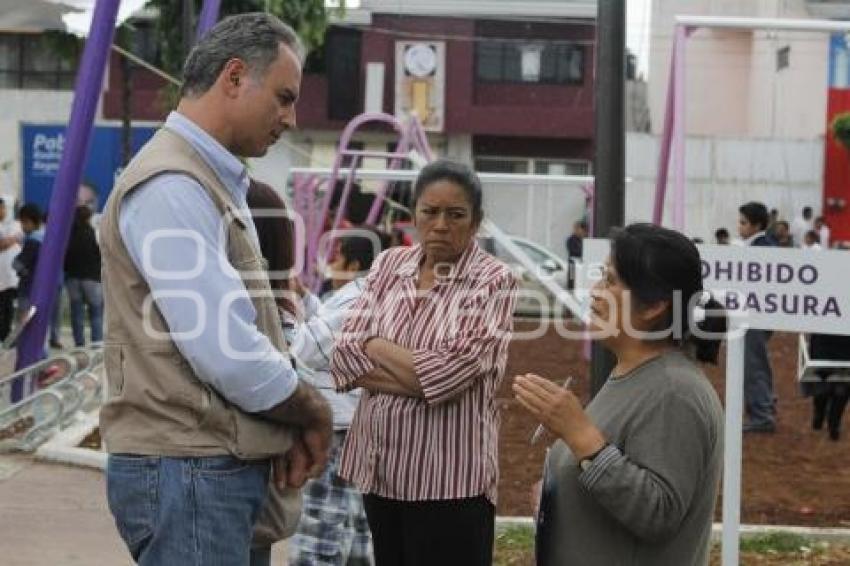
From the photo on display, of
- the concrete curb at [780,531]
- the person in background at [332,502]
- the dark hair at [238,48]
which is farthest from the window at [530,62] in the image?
the dark hair at [238,48]

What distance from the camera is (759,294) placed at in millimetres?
5613

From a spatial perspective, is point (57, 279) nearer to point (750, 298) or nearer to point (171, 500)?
point (750, 298)

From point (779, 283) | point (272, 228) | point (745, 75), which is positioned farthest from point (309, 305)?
point (745, 75)

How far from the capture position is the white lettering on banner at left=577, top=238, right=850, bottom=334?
217 inches

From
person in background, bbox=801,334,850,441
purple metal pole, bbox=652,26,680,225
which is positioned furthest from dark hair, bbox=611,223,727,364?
purple metal pole, bbox=652,26,680,225

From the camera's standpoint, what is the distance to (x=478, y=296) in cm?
441

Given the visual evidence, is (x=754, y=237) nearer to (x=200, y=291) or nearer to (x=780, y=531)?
(x=780, y=531)

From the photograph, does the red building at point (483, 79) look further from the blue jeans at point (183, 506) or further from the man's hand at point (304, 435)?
the blue jeans at point (183, 506)

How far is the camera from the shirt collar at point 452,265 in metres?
4.48

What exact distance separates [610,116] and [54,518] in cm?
370

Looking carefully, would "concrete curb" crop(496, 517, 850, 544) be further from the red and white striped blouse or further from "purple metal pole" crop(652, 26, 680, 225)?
"purple metal pole" crop(652, 26, 680, 225)

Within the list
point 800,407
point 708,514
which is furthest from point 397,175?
point 708,514

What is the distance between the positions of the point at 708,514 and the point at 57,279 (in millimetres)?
7727

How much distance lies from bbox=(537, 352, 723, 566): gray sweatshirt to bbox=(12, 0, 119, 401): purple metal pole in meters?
6.98
